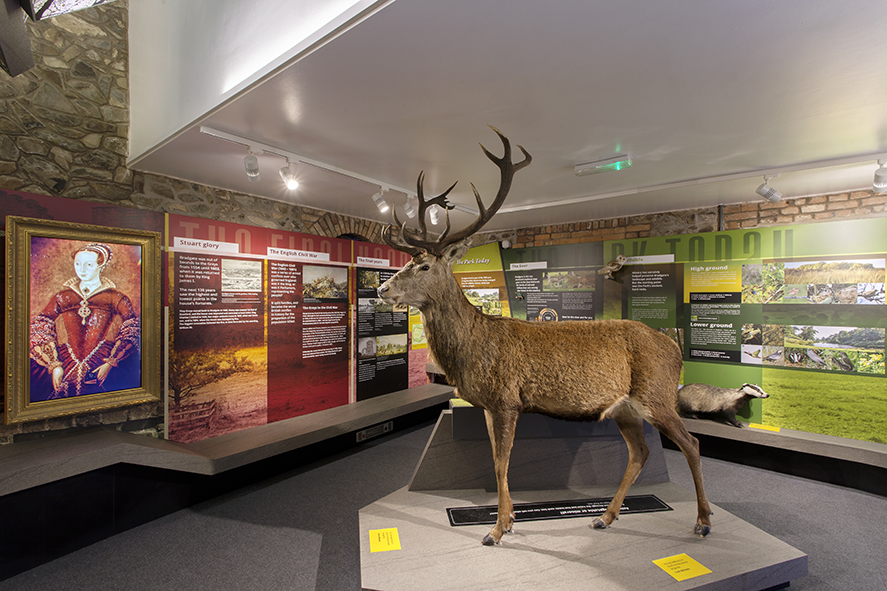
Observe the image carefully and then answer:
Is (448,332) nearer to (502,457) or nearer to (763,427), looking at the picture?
(502,457)

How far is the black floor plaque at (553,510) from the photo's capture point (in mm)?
2256

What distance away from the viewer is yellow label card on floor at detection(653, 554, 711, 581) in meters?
1.80

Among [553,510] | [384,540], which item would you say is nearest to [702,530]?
[553,510]

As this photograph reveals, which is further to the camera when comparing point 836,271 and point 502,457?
point 836,271

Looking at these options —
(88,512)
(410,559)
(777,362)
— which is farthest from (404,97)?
(777,362)

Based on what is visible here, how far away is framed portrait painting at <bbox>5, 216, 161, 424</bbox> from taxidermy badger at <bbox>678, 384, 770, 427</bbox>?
505cm

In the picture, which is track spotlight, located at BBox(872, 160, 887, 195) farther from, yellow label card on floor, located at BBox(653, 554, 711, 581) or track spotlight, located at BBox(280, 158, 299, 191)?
track spotlight, located at BBox(280, 158, 299, 191)

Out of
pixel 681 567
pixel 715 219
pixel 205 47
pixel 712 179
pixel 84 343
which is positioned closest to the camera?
pixel 681 567

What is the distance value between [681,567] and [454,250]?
190cm

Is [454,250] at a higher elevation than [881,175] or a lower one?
lower

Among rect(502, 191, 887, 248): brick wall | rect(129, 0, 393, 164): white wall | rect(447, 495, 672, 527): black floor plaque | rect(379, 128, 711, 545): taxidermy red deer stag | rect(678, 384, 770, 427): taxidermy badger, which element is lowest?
rect(447, 495, 672, 527): black floor plaque

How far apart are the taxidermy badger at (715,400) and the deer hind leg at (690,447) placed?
2.28 meters

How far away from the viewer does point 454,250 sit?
2105mm

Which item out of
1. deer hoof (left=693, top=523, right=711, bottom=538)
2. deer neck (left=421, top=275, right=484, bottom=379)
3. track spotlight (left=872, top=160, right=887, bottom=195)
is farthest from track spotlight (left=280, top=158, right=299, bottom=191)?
track spotlight (left=872, top=160, right=887, bottom=195)
